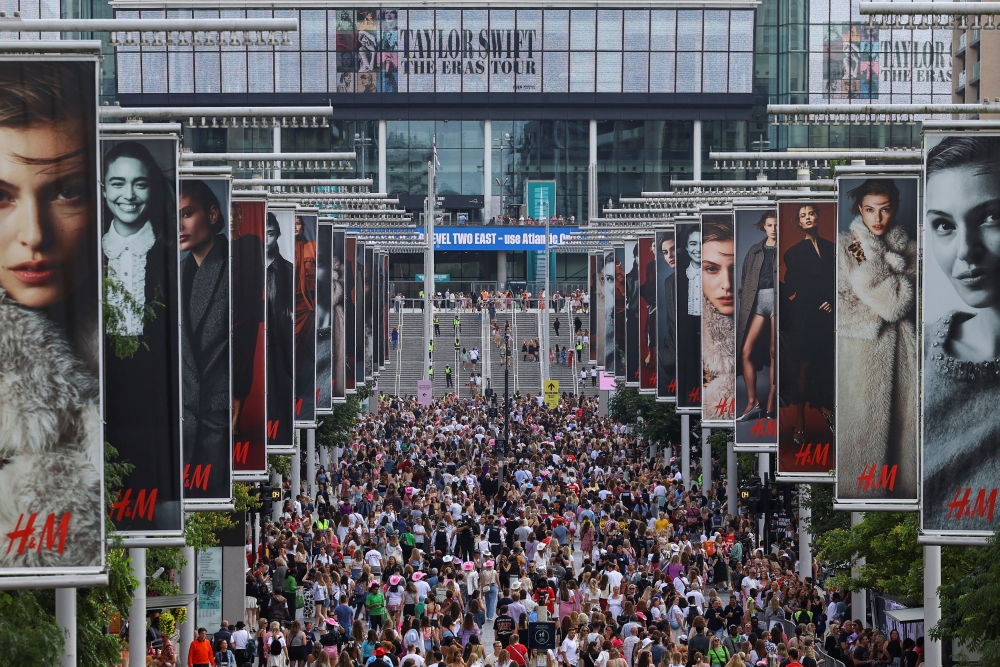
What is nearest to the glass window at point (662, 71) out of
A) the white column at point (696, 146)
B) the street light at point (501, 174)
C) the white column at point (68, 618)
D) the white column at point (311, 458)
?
the white column at point (696, 146)

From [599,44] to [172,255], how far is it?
92710 mm

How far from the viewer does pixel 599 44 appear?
10494cm

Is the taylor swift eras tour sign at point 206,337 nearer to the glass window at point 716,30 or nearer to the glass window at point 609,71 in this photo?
the glass window at point 609,71

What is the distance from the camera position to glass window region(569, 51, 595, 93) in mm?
104938

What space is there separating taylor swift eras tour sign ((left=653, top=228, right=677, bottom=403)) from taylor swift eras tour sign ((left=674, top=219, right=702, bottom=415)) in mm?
1698

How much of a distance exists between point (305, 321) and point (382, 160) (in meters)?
81.3

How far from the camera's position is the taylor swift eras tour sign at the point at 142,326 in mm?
14086

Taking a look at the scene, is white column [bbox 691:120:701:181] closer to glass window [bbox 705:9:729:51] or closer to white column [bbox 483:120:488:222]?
glass window [bbox 705:9:729:51]

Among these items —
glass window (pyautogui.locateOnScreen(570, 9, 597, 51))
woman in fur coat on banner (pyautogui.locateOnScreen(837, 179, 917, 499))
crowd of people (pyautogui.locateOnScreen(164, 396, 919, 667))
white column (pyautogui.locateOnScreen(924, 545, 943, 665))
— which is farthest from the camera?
glass window (pyautogui.locateOnScreen(570, 9, 597, 51))

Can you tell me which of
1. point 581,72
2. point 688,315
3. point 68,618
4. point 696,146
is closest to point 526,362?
point 581,72

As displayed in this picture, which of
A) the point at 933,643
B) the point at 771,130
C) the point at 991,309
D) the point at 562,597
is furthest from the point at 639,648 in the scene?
the point at 771,130

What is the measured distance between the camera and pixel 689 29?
4139 inches

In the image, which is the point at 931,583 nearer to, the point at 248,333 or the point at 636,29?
the point at 248,333

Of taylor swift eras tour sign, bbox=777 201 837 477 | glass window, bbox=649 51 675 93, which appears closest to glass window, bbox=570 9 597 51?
glass window, bbox=649 51 675 93
